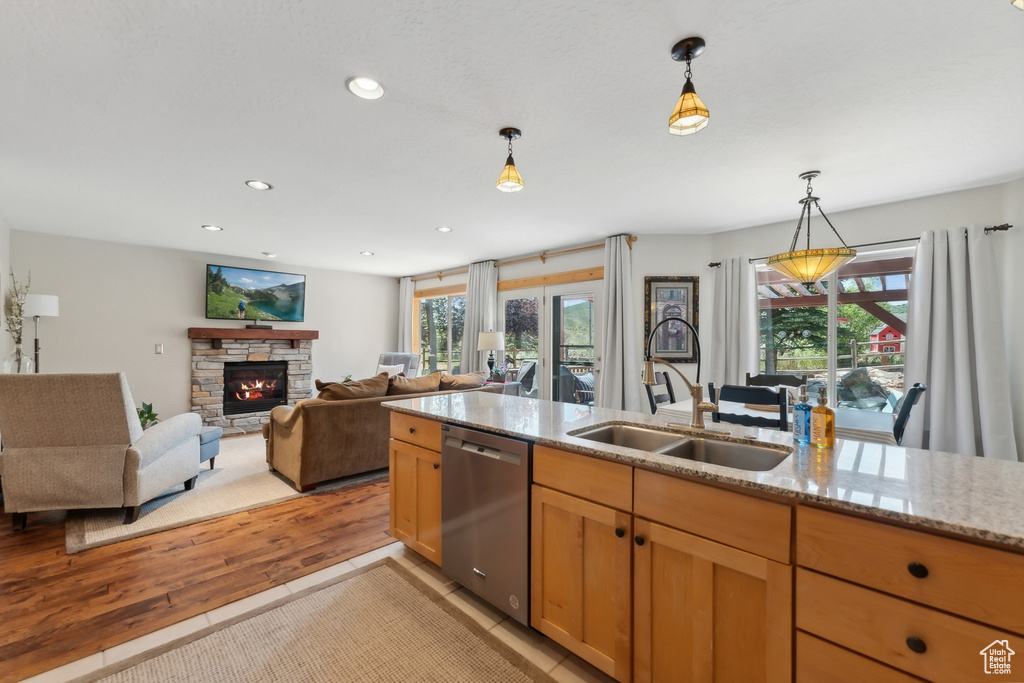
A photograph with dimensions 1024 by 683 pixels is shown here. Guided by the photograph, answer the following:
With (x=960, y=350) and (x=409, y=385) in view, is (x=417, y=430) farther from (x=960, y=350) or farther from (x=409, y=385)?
(x=960, y=350)

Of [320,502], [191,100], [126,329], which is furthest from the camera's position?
[126,329]

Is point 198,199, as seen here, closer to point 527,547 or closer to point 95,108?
point 95,108

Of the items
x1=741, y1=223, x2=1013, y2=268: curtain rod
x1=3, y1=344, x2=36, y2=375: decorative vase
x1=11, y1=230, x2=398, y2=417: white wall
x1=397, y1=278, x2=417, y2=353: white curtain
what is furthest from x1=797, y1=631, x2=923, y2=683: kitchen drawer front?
x1=397, y1=278, x2=417, y2=353: white curtain

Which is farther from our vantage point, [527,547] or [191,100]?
[191,100]

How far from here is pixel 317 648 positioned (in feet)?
5.58

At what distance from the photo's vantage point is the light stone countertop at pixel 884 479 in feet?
2.89

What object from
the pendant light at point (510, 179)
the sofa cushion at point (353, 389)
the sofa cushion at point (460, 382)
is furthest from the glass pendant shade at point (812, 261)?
the sofa cushion at point (353, 389)

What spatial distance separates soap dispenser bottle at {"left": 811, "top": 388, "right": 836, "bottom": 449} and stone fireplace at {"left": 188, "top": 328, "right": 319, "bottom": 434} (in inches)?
253

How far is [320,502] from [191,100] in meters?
2.71

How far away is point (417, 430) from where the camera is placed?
228 cm

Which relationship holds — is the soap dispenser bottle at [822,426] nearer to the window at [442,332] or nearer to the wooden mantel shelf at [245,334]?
the window at [442,332]

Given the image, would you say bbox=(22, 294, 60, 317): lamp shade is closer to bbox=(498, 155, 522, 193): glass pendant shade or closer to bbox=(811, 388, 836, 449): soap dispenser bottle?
bbox=(498, 155, 522, 193): glass pendant shade

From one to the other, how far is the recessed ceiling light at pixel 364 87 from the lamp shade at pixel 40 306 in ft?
15.0

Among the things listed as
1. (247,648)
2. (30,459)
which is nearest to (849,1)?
(247,648)
